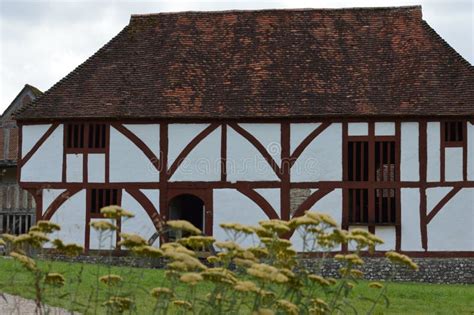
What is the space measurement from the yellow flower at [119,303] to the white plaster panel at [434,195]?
18016 mm

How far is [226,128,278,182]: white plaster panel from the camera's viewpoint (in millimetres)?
24250

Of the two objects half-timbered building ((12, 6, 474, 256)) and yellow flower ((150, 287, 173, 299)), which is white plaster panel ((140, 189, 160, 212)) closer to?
half-timbered building ((12, 6, 474, 256))

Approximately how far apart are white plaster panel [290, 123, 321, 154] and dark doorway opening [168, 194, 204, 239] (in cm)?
376

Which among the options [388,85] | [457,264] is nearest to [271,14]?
[388,85]

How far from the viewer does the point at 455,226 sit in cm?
2378

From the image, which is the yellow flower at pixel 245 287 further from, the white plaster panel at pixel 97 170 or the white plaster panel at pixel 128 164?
the white plaster panel at pixel 97 170

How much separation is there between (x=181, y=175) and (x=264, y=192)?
7.82 feet

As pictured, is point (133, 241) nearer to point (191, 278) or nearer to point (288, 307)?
point (191, 278)

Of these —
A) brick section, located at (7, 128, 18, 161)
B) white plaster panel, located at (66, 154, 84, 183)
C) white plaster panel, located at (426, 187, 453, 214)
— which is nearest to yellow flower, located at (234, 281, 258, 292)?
white plaster panel, located at (426, 187, 453, 214)

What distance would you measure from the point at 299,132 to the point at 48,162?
7255 millimetres

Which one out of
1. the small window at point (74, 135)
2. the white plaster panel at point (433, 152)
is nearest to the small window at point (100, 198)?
the small window at point (74, 135)

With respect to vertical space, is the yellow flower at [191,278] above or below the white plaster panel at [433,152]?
below

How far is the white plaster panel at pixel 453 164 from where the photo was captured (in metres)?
23.8

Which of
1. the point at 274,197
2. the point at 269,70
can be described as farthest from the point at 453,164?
the point at 269,70
